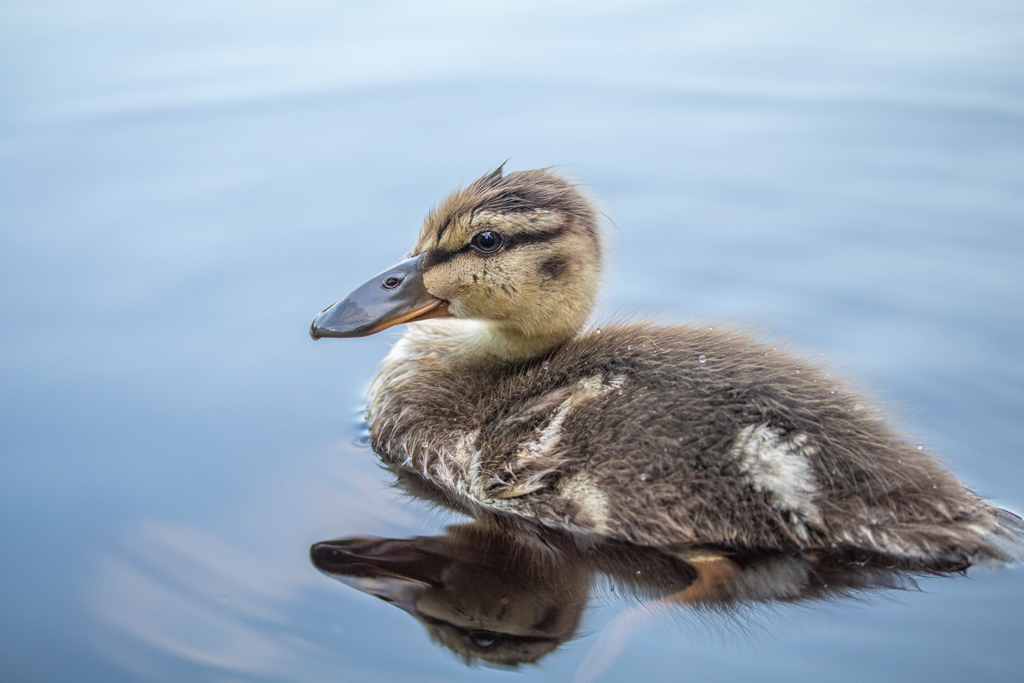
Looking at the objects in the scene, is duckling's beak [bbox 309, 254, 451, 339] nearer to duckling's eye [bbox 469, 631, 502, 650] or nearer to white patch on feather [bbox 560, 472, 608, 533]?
white patch on feather [bbox 560, 472, 608, 533]

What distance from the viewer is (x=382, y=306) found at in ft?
10.3

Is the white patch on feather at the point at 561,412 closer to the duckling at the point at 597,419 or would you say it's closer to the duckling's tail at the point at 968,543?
the duckling at the point at 597,419

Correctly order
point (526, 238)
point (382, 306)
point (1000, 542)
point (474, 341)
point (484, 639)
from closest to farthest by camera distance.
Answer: point (484, 639) → point (1000, 542) → point (526, 238) → point (382, 306) → point (474, 341)

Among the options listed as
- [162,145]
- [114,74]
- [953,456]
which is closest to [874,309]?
[953,456]

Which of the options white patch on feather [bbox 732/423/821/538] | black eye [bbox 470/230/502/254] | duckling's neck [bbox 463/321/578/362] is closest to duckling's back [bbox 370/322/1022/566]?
white patch on feather [bbox 732/423/821/538]

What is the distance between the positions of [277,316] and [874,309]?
7.44 ft

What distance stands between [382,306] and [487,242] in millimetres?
378

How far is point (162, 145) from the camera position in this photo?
502 centimetres

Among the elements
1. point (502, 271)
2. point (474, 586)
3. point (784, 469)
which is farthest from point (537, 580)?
point (502, 271)

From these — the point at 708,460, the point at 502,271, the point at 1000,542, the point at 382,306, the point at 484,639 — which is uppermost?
the point at 502,271

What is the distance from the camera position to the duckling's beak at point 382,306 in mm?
3137

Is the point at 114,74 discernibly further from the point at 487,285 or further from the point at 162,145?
the point at 487,285

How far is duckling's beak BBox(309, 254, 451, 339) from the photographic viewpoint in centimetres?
314

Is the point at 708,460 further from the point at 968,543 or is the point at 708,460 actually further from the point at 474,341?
the point at 474,341
